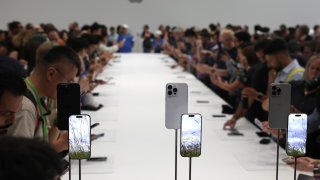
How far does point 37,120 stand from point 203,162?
920mm

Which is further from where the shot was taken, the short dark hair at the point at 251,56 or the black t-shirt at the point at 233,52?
the black t-shirt at the point at 233,52

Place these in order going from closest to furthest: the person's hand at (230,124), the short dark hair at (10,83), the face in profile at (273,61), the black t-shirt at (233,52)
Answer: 1. the short dark hair at (10,83)
2. the person's hand at (230,124)
3. the face in profile at (273,61)
4. the black t-shirt at (233,52)

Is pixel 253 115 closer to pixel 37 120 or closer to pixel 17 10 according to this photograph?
pixel 37 120

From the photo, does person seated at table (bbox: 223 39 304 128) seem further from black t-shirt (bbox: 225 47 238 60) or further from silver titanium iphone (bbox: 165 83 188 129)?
black t-shirt (bbox: 225 47 238 60)

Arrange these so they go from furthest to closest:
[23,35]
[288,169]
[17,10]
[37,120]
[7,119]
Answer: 1. [17,10]
2. [23,35]
3. [288,169]
4. [37,120]
5. [7,119]

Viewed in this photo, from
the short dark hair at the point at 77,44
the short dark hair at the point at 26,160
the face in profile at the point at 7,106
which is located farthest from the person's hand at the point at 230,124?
the short dark hair at the point at 26,160

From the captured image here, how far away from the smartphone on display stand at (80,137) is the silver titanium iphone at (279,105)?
0.63 metres

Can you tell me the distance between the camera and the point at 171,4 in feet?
50.0

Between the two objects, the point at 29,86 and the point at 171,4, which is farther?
the point at 171,4

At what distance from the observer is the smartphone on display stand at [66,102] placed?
1.64 meters

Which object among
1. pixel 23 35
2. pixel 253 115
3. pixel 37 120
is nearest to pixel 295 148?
pixel 37 120

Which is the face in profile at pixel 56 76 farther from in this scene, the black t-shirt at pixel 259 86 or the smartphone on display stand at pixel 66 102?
the black t-shirt at pixel 259 86

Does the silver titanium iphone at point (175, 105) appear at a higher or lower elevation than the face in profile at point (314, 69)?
lower

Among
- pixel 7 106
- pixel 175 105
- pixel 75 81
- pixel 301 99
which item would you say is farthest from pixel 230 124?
pixel 7 106
